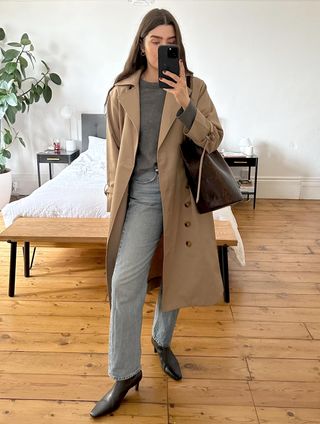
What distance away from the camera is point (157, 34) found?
4.41 feet

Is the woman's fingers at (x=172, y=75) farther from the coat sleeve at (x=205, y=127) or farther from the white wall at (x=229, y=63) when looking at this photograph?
the white wall at (x=229, y=63)

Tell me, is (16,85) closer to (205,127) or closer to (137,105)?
(137,105)

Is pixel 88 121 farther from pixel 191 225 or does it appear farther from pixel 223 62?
pixel 191 225

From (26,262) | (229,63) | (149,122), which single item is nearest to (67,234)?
(26,262)

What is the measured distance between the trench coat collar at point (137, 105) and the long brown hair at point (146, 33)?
1.1 inches

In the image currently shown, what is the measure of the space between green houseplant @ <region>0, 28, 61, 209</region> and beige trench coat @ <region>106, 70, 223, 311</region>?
2894 millimetres

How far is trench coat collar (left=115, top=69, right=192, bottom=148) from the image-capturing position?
1.37m

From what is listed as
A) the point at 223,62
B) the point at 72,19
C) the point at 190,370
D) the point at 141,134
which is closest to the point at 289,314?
the point at 190,370

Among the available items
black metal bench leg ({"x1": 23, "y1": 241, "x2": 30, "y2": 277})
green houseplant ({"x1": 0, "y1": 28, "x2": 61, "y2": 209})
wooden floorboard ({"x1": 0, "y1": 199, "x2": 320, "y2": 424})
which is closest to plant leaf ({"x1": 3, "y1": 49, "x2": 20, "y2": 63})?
green houseplant ({"x1": 0, "y1": 28, "x2": 61, "y2": 209})

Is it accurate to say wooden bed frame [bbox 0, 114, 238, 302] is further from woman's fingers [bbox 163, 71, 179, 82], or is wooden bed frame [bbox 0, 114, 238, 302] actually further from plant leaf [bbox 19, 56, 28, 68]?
plant leaf [bbox 19, 56, 28, 68]

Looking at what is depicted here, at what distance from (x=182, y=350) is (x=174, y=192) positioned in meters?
0.93

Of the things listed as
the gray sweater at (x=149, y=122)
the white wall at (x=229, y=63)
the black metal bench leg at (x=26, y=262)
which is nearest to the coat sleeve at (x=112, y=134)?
the gray sweater at (x=149, y=122)

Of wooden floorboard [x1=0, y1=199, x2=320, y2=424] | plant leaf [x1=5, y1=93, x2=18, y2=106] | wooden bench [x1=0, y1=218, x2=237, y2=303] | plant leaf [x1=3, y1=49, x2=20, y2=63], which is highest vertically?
plant leaf [x1=3, y1=49, x2=20, y2=63]

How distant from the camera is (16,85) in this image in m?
4.36
